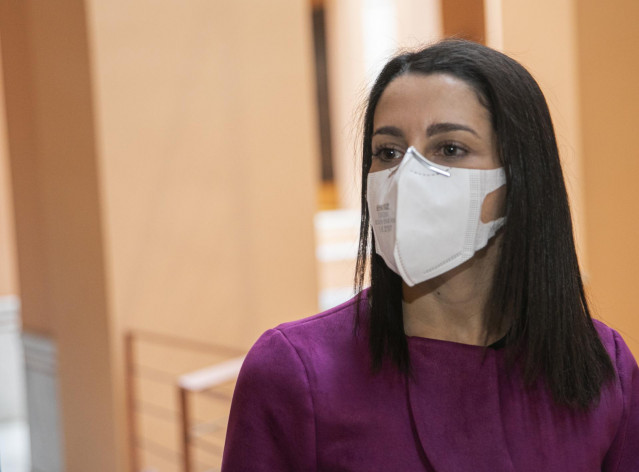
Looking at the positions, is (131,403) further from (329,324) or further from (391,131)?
(391,131)

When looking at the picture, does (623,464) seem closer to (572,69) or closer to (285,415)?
(285,415)

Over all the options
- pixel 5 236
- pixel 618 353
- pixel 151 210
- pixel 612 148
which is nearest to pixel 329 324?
pixel 618 353

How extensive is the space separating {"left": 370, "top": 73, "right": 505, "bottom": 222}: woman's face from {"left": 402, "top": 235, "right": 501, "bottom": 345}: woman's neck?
112 mm

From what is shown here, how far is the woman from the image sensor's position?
1.29m

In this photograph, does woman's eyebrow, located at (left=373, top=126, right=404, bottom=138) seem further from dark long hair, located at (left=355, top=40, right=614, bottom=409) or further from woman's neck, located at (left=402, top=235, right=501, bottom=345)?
woman's neck, located at (left=402, top=235, right=501, bottom=345)

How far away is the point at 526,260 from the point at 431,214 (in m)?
0.19

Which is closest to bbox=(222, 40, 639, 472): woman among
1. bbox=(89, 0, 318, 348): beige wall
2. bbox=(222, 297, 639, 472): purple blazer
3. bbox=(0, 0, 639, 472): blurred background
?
bbox=(222, 297, 639, 472): purple blazer

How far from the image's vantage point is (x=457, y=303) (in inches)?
54.9

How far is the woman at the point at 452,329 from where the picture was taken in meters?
1.29

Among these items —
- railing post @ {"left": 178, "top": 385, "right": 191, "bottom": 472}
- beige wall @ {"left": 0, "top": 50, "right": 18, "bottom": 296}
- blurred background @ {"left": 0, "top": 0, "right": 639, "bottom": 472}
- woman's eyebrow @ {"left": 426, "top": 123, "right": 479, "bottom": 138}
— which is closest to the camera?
woman's eyebrow @ {"left": 426, "top": 123, "right": 479, "bottom": 138}

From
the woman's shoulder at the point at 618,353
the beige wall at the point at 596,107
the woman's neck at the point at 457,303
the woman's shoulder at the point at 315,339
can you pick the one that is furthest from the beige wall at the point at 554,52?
the woman's shoulder at the point at 315,339

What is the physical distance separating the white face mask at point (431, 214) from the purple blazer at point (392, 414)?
156mm

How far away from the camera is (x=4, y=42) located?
436cm

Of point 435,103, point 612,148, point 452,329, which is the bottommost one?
point 452,329
